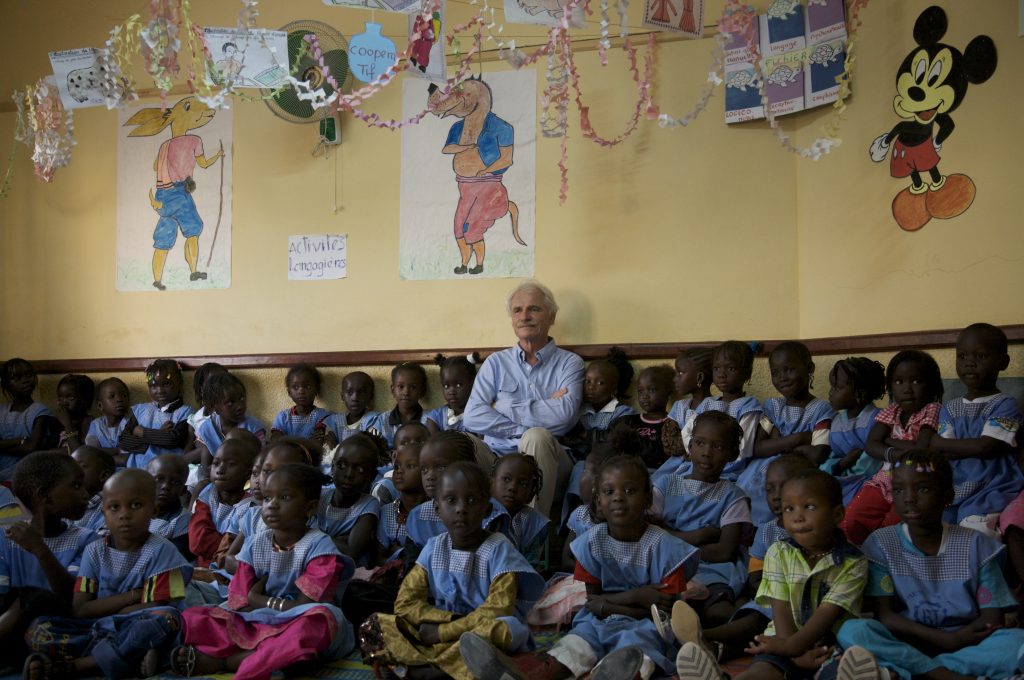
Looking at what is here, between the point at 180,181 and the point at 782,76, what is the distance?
3367 millimetres

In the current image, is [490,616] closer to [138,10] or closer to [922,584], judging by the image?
[922,584]

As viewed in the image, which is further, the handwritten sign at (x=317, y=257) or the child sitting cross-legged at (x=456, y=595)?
the handwritten sign at (x=317, y=257)

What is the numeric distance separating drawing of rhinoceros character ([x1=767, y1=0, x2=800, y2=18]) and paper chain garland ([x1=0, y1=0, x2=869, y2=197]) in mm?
98

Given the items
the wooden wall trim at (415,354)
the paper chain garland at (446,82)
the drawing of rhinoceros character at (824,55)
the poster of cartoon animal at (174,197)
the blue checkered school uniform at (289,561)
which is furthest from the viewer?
the poster of cartoon animal at (174,197)

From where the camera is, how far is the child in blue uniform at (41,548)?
117 inches

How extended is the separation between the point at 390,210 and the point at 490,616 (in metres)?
3.03

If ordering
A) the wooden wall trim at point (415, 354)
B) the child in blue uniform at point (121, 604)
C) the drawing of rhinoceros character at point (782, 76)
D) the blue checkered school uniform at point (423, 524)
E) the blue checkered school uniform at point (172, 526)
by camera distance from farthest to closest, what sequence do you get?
the drawing of rhinoceros character at point (782, 76) → the wooden wall trim at point (415, 354) → the blue checkered school uniform at point (172, 526) → the blue checkered school uniform at point (423, 524) → the child in blue uniform at point (121, 604)

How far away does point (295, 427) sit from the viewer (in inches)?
205

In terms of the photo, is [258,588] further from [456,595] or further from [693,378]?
[693,378]

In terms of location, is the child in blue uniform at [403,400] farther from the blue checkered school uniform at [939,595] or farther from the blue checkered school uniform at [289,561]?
the blue checkered school uniform at [939,595]

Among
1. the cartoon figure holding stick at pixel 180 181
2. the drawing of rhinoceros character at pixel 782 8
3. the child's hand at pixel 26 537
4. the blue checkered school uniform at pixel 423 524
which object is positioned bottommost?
the blue checkered school uniform at pixel 423 524

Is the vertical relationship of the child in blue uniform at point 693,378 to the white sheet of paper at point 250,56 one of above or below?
below

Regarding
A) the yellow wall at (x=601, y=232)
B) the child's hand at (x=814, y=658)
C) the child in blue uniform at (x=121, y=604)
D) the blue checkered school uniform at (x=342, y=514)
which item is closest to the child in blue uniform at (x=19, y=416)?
the yellow wall at (x=601, y=232)

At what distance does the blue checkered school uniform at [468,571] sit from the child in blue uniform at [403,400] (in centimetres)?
195
